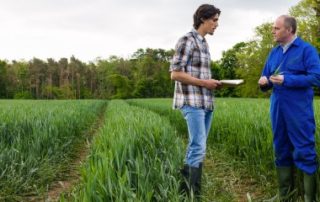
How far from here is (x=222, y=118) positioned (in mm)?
7328

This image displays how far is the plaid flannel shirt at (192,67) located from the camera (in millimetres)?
3459

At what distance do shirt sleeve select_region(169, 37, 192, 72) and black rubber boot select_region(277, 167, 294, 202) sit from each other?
51.3 inches

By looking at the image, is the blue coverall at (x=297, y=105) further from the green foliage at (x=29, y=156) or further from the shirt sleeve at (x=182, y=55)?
the green foliage at (x=29, y=156)

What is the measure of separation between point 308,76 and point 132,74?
70.5m

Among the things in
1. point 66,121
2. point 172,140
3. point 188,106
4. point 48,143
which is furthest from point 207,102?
point 66,121

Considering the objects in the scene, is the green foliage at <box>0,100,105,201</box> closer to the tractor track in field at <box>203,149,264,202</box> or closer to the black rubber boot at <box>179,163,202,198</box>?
the black rubber boot at <box>179,163,202,198</box>

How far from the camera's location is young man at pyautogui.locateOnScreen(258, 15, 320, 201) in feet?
10.6

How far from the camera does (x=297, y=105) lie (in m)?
3.27

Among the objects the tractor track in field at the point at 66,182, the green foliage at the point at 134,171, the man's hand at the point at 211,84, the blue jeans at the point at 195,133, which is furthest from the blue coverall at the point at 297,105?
the tractor track in field at the point at 66,182

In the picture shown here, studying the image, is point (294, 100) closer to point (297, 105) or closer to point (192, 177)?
point (297, 105)

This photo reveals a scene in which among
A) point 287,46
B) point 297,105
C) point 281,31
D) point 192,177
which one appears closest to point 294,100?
point 297,105

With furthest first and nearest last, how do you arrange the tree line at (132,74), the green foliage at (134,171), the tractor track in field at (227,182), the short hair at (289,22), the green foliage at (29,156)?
the tree line at (132,74), the green foliage at (29,156), the tractor track in field at (227,182), the short hair at (289,22), the green foliage at (134,171)

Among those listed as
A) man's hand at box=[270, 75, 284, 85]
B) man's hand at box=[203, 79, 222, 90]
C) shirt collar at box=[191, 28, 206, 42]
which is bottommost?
man's hand at box=[203, 79, 222, 90]

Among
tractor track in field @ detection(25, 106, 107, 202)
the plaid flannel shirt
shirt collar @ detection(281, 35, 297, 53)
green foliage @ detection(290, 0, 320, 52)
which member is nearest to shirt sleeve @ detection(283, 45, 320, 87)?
shirt collar @ detection(281, 35, 297, 53)
